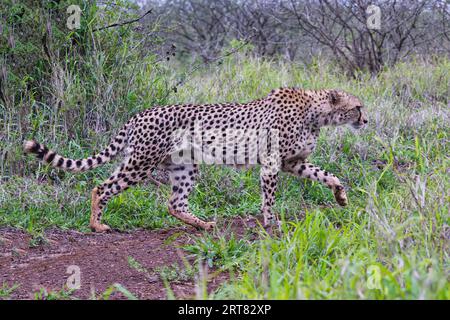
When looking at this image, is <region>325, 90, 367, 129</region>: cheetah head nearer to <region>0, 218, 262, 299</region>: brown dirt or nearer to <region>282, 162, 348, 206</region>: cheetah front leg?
<region>282, 162, 348, 206</region>: cheetah front leg

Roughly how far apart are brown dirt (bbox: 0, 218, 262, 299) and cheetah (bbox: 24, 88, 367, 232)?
258mm

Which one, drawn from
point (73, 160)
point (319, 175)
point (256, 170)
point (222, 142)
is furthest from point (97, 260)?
point (256, 170)

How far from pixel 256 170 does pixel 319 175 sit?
38.8 inches

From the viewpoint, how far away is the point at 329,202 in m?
6.08

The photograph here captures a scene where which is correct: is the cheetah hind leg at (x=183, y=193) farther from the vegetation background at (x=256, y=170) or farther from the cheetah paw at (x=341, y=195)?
the cheetah paw at (x=341, y=195)

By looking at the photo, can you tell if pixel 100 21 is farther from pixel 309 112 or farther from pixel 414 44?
pixel 414 44

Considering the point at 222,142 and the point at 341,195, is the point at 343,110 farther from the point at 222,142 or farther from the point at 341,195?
the point at 222,142

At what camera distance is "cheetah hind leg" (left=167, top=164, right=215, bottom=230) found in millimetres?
5609

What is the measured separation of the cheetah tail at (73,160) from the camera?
5.17 metres

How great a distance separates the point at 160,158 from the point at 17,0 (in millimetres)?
2374

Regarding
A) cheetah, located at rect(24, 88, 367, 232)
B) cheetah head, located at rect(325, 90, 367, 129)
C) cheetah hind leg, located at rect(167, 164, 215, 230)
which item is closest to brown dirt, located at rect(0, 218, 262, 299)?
cheetah hind leg, located at rect(167, 164, 215, 230)

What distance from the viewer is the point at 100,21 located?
715cm
